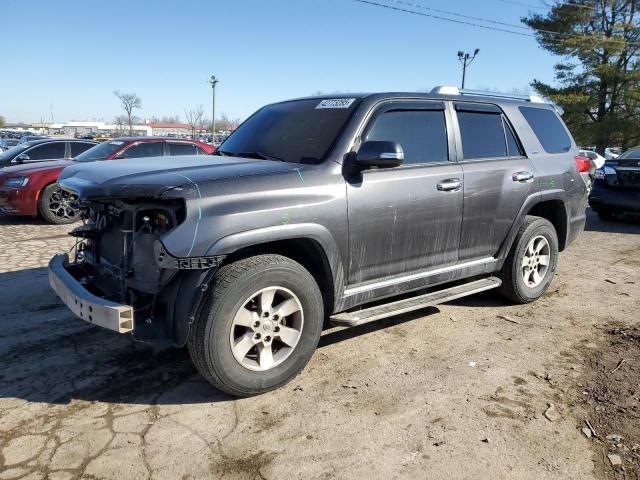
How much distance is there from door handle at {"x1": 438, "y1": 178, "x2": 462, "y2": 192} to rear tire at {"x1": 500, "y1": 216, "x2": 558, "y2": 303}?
1.07m

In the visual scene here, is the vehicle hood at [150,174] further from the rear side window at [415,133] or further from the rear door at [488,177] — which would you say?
the rear door at [488,177]

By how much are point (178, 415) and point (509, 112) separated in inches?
152

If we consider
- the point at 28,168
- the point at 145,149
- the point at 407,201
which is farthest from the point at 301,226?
the point at 28,168

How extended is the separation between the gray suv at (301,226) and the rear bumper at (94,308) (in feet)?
0.04

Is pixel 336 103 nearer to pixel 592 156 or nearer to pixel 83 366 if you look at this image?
pixel 83 366

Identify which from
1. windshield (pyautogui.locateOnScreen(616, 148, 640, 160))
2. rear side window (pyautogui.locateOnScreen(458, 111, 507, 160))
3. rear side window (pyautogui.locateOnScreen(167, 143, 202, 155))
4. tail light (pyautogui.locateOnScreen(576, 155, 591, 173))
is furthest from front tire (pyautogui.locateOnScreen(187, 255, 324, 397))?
windshield (pyautogui.locateOnScreen(616, 148, 640, 160))

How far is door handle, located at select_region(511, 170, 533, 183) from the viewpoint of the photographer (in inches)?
178

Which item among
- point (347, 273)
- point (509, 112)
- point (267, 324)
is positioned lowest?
point (267, 324)

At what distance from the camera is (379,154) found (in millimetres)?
3307

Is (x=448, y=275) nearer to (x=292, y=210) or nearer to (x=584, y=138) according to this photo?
(x=292, y=210)

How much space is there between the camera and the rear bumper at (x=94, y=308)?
2.76m

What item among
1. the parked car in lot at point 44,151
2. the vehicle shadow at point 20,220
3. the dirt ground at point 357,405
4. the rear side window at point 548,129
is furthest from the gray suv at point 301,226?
the parked car in lot at point 44,151

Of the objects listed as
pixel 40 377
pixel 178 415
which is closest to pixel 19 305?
pixel 40 377

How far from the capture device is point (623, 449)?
8.66 ft
